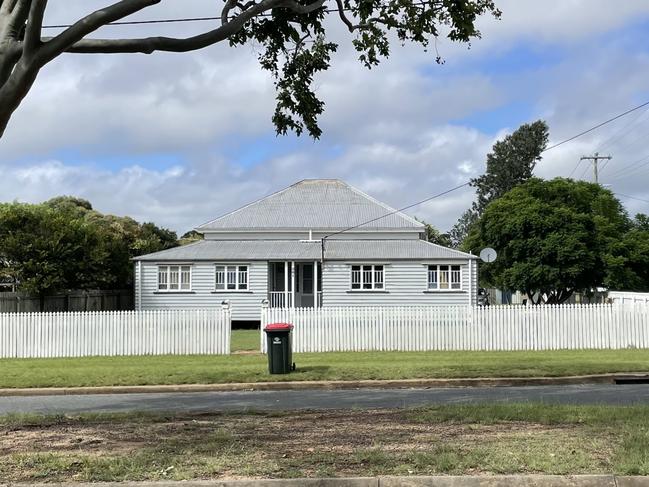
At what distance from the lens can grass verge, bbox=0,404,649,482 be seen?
Answer: 636 centimetres

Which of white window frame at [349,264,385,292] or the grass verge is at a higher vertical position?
white window frame at [349,264,385,292]

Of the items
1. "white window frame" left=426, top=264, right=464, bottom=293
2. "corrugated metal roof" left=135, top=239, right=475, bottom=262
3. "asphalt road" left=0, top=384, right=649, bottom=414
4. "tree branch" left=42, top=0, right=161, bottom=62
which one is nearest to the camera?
"tree branch" left=42, top=0, right=161, bottom=62

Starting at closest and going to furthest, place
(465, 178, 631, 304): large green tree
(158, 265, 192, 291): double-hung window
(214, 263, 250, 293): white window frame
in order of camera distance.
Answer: (214, 263, 250, 293): white window frame → (158, 265, 192, 291): double-hung window → (465, 178, 631, 304): large green tree

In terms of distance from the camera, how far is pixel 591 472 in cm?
616

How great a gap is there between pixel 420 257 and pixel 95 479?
28290 mm

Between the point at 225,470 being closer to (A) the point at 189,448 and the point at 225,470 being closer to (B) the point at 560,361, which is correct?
(A) the point at 189,448

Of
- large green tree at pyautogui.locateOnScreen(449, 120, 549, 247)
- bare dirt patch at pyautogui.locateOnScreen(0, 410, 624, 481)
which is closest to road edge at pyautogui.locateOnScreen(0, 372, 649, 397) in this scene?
bare dirt patch at pyautogui.locateOnScreen(0, 410, 624, 481)

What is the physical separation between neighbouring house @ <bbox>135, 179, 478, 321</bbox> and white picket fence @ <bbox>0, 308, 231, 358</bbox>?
13185mm

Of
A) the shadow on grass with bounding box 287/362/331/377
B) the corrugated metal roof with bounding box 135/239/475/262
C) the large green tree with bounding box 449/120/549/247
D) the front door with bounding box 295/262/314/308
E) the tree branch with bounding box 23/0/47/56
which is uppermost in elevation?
the large green tree with bounding box 449/120/549/247

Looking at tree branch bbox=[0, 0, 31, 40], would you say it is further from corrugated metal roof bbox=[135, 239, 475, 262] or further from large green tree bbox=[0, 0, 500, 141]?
corrugated metal roof bbox=[135, 239, 475, 262]

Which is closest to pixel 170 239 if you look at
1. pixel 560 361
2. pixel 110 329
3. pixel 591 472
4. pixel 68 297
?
pixel 68 297

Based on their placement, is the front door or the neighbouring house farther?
the front door

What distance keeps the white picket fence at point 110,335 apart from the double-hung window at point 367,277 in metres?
14.1

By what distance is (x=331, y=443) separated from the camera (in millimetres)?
7418
